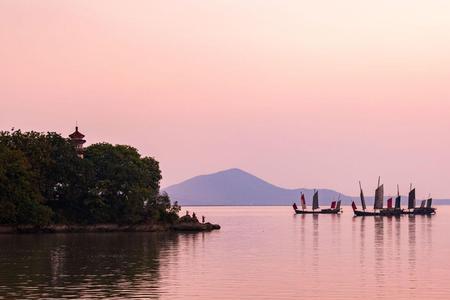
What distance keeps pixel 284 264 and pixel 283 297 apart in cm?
2615

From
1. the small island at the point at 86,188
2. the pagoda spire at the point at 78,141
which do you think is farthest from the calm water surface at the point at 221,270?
the pagoda spire at the point at 78,141

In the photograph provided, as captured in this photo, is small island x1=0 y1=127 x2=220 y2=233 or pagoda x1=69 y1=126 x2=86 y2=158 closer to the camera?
small island x1=0 y1=127 x2=220 y2=233

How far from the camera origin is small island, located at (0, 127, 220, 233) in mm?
143125

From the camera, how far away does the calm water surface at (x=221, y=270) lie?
55.8 m

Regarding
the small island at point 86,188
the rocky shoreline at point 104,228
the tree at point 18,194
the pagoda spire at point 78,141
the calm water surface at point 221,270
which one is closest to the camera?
the calm water surface at point 221,270

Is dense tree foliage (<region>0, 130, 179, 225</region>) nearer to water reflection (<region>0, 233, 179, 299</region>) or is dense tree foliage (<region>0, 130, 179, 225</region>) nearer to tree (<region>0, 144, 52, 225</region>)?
tree (<region>0, 144, 52, 225</region>)

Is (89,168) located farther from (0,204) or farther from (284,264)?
(284,264)

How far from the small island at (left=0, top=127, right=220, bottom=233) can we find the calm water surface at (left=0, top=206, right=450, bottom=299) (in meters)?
28.6

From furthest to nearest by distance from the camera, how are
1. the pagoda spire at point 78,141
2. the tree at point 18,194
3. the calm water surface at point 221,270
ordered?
the pagoda spire at point 78,141, the tree at point 18,194, the calm water surface at point 221,270

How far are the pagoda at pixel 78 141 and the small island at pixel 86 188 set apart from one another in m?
0.44

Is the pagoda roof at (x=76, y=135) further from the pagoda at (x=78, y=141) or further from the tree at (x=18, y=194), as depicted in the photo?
the tree at (x=18, y=194)

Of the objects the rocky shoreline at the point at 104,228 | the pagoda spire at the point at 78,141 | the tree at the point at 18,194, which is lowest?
the rocky shoreline at the point at 104,228

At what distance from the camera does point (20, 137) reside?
14625 cm

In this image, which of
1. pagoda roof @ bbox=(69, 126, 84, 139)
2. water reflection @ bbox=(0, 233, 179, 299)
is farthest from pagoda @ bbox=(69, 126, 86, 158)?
water reflection @ bbox=(0, 233, 179, 299)
